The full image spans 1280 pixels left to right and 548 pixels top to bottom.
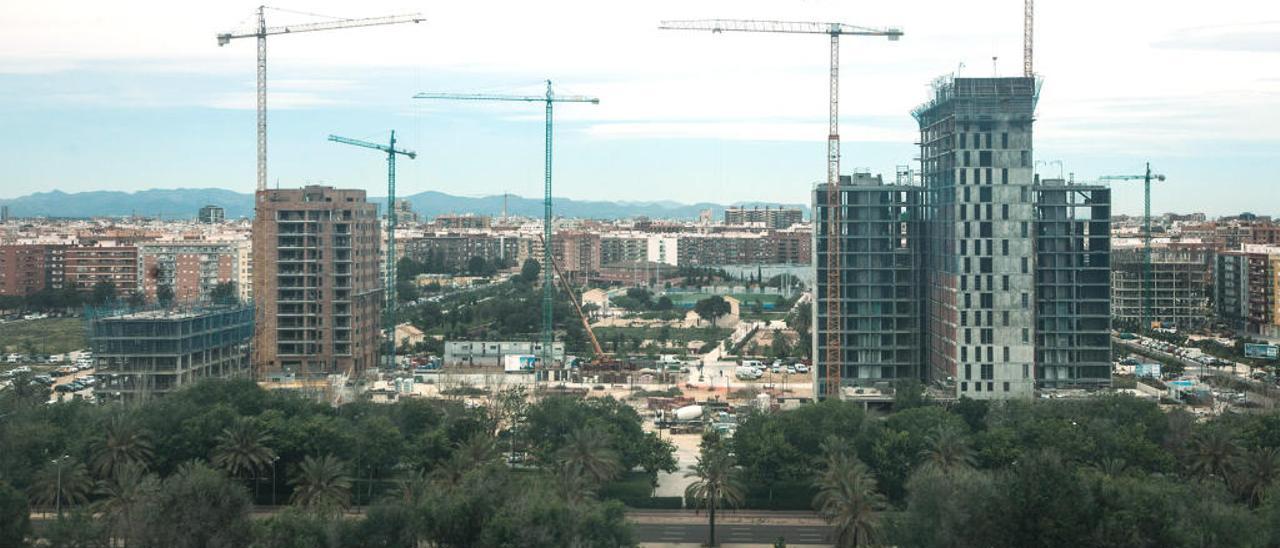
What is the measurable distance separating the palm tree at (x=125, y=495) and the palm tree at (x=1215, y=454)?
1780 cm

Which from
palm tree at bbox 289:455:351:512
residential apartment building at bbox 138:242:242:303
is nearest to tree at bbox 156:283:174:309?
residential apartment building at bbox 138:242:242:303

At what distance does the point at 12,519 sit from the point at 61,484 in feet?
15.3

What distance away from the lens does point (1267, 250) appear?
192 ft

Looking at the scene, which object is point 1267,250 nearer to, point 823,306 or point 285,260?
point 823,306

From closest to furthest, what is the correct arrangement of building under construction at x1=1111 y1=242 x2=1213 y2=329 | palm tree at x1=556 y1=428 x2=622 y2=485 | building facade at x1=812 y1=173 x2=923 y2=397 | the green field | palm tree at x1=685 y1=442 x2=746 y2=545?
palm tree at x1=685 y1=442 x2=746 y2=545, palm tree at x1=556 y1=428 x2=622 y2=485, building facade at x1=812 y1=173 x2=923 y2=397, the green field, building under construction at x1=1111 y1=242 x2=1213 y2=329

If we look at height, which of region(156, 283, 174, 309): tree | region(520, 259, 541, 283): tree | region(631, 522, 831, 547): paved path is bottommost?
region(631, 522, 831, 547): paved path

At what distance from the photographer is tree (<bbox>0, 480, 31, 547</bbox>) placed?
19.1m

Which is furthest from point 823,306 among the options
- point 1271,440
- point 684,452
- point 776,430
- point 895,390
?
point 1271,440

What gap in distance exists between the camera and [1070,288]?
1364 inches

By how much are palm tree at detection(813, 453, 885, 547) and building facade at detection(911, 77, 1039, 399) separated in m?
11.3

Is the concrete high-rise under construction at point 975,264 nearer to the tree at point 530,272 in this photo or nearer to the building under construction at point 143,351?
the building under construction at point 143,351

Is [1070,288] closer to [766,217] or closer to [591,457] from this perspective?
[591,457]

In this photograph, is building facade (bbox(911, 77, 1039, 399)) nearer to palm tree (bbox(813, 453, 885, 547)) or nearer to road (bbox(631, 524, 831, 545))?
road (bbox(631, 524, 831, 545))

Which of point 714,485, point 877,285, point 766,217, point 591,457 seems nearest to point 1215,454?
point 714,485
